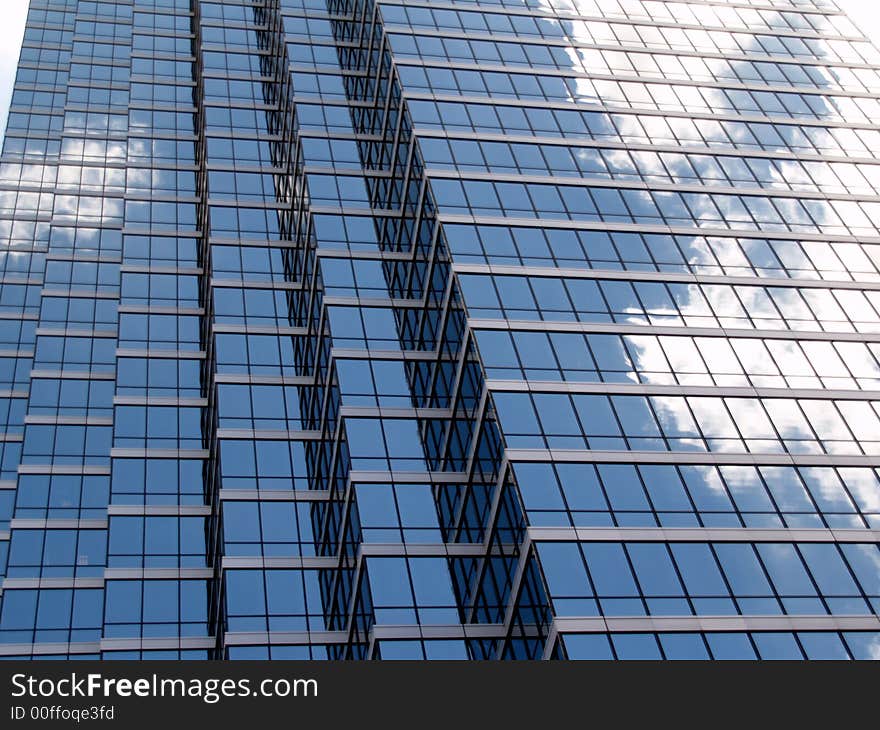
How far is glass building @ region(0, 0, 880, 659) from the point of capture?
165ft

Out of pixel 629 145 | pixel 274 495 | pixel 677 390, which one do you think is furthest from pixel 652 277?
pixel 274 495

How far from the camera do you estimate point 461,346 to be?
5941cm

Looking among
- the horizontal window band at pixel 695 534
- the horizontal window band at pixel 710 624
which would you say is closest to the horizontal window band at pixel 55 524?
the horizontal window band at pixel 695 534

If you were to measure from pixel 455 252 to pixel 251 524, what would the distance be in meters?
18.1

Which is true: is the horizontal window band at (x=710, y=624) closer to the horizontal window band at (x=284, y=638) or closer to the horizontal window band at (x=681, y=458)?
the horizontal window band at (x=681, y=458)

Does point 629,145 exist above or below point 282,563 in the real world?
above

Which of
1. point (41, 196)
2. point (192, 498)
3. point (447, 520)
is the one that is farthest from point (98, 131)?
point (447, 520)

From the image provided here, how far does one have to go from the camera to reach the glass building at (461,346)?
50281 mm

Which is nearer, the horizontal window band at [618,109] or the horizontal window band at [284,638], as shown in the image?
the horizontal window band at [284,638]

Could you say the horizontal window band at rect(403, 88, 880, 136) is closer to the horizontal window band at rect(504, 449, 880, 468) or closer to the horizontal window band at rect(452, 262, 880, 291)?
the horizontal window band at rect(452, 262, 880, 291)

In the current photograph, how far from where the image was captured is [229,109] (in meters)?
90.4

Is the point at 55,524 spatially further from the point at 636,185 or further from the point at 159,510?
the point at 636,185
